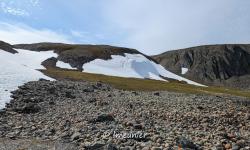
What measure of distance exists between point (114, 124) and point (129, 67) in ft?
387

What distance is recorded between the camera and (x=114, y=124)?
28.3 meters

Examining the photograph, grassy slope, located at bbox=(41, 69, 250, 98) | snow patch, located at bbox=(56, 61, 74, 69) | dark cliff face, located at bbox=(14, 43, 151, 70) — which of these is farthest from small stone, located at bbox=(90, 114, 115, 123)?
dark cliff face, located at bbox=(14, 43, 151, 70)

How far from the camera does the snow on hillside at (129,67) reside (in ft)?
452

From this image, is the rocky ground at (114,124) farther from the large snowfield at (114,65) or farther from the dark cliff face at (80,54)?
the dark cliff face at (80,54)

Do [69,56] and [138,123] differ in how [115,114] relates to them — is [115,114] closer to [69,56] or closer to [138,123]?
[138,123]

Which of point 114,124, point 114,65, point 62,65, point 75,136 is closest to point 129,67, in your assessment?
point 114,65

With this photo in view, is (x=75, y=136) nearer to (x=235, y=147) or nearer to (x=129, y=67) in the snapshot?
(x=235, y=147)

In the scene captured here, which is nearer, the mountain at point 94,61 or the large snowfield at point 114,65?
the large snowfield at point 114,65

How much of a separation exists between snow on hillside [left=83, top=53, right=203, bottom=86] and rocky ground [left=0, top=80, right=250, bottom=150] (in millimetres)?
91328

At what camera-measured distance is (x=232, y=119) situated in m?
33.1

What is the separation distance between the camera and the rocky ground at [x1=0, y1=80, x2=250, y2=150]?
22.3 m

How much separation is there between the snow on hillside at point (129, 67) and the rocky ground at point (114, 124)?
300 ft

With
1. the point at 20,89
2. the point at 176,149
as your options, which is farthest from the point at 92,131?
the point at 20,89

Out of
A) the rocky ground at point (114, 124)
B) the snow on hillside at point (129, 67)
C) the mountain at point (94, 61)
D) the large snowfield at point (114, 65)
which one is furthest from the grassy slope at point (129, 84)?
the snow on hillside at point (129, 67)
